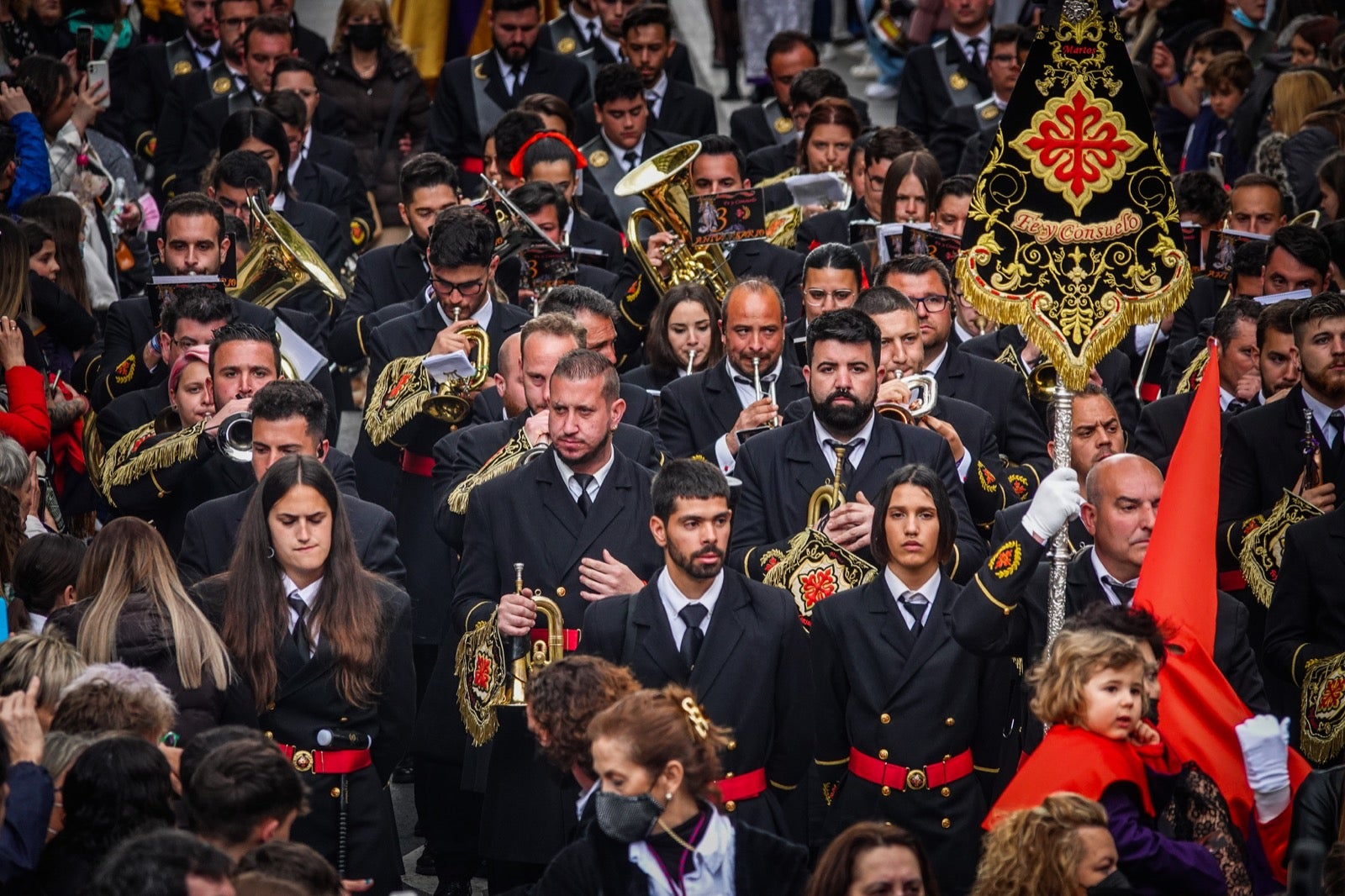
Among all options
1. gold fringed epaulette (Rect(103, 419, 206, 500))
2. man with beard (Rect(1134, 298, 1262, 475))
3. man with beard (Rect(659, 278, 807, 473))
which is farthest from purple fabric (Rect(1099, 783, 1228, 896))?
gold fringed epaulette (Rect(103, 419, 206, 500))

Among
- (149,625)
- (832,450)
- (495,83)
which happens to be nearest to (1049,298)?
(832,450)

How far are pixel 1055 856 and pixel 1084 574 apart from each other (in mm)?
1983

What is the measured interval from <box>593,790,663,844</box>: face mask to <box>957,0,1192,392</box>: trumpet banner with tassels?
9.09ft

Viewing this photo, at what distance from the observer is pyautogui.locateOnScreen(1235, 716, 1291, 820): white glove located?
241 inches

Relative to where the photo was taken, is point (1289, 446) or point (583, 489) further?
point (1289, 446)

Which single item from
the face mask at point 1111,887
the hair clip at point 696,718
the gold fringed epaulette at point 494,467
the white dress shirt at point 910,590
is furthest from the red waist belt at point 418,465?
the face mask at point 1111,887

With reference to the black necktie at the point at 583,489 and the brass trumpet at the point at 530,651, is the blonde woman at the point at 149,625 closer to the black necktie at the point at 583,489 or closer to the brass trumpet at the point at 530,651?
the brass trumpet at the point at 530,651

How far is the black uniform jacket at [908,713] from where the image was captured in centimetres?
689

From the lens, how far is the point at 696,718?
573cm

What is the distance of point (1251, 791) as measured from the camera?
641 centimetres

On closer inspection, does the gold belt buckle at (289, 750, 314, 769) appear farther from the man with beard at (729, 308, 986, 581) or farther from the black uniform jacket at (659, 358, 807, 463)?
the black uniform jacket at (659, 358, 807, 463)

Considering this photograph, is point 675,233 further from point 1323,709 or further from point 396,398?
point 1323,709

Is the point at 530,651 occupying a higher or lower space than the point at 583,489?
lower

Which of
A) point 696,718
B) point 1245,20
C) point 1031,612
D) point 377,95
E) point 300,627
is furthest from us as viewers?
point 1245,20
